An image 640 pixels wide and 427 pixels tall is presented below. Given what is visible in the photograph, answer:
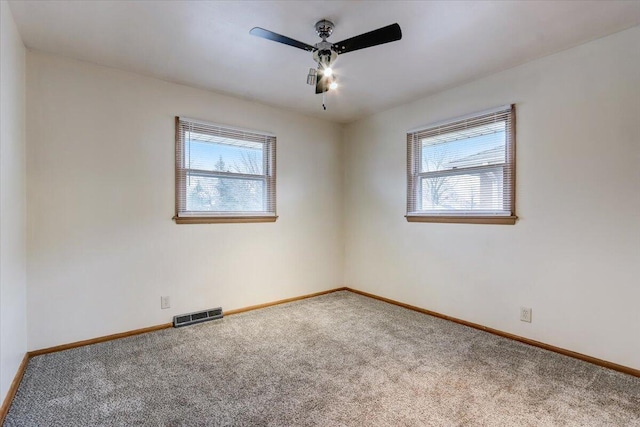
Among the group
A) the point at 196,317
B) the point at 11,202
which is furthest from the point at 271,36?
the point at 196,317

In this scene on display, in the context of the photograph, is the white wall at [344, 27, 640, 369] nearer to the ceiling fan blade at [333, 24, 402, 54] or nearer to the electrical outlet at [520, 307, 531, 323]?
the electrical outlet at [520, 307, 531, 323]

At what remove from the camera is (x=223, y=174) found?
11.8 ft

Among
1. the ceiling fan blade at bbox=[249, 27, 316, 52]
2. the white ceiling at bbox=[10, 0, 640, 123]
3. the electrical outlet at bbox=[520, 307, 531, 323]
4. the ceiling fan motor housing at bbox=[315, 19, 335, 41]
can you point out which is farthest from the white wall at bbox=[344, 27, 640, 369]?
the ceiling fan blade at bbox=[249, 27, 316, 52]

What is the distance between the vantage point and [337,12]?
210cm

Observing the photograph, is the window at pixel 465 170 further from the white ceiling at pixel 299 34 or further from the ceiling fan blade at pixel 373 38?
the ceiling fan blade at pixel 373 38

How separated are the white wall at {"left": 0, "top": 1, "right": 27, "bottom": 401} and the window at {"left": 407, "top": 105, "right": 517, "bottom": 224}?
11.6 ft

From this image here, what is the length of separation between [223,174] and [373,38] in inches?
88.4

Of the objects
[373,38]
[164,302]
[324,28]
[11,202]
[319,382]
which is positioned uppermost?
[324,28]

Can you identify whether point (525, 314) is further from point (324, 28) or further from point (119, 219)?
point (119, 219)

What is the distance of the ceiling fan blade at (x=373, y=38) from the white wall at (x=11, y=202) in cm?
207

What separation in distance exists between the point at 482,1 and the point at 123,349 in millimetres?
3718

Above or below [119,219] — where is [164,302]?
below

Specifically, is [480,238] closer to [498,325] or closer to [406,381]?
[498,325]

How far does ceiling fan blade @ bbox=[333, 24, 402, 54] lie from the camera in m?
1.87
